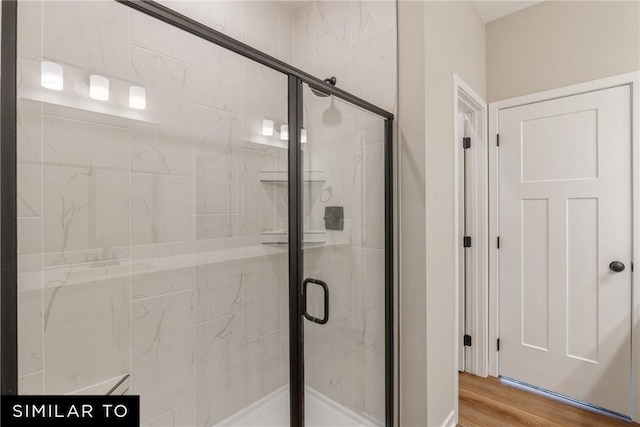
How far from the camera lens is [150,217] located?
143 centimetres

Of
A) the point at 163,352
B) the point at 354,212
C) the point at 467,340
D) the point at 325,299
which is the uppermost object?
the point at 354,212

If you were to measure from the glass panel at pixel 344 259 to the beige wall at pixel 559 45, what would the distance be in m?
1.45

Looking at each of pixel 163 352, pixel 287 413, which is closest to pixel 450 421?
pixel 287 413

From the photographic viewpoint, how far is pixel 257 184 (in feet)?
5.40

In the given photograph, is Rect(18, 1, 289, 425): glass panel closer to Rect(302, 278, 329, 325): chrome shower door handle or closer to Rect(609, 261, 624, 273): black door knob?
Rect(302, 278, 329, 325): chrome shower door handle

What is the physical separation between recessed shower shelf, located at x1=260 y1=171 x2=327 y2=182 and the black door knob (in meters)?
2.00

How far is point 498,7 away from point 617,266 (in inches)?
77.0

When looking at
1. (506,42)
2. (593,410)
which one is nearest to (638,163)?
(506,42)

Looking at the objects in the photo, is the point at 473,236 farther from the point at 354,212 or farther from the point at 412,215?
the point at 354,212

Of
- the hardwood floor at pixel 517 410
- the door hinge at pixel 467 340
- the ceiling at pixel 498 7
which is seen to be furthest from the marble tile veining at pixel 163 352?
the ceiling at pixel 498 7

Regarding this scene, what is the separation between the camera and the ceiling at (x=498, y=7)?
7.30 feet

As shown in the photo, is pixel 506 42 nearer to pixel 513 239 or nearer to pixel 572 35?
pixel 572 35

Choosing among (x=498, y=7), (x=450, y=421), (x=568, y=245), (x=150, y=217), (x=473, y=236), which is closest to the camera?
(x=150, y=217)

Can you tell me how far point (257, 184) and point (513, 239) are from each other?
1.99 metres
